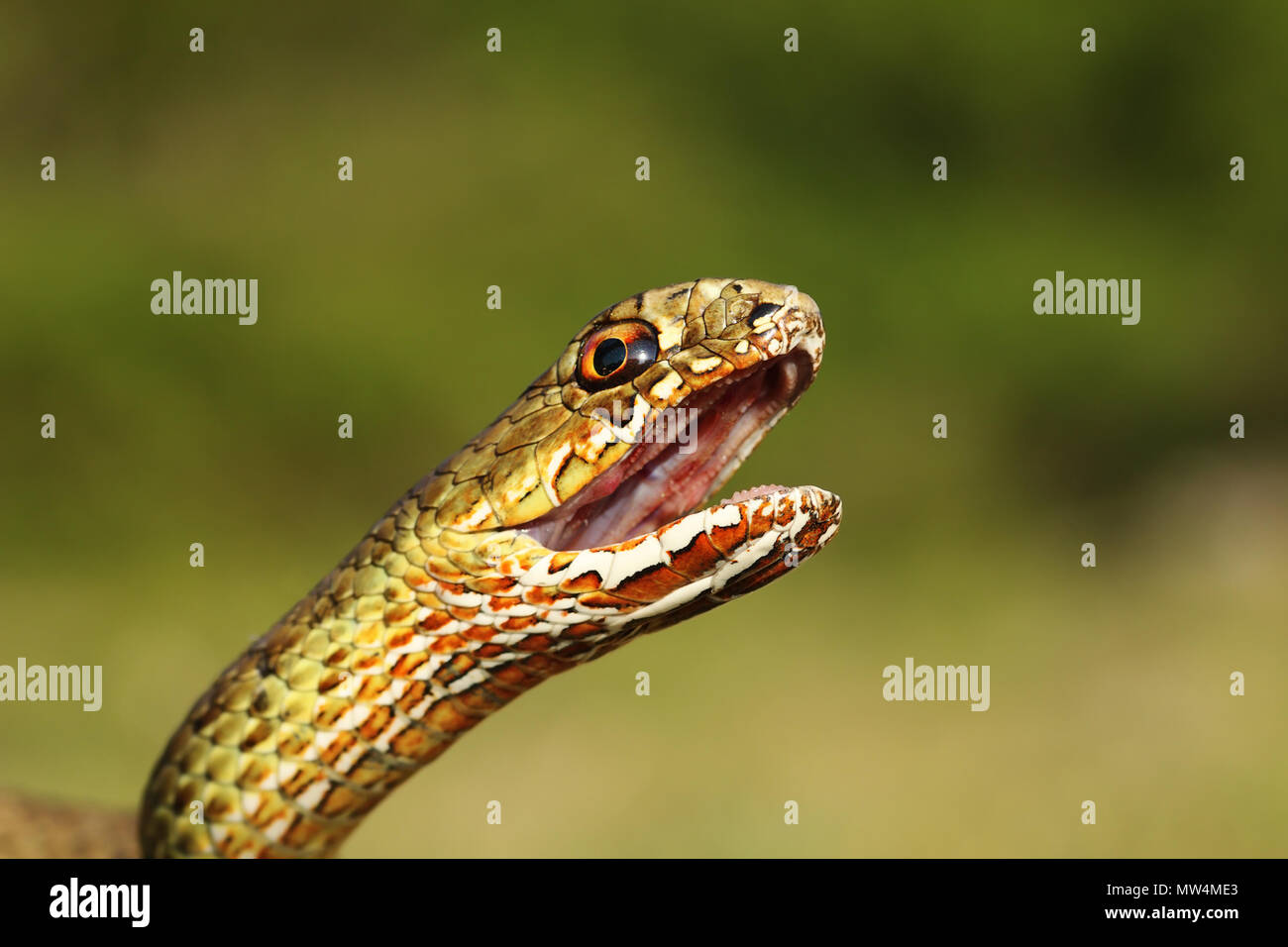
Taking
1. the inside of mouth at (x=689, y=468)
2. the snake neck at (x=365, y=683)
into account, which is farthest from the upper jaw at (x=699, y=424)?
the snake neck at (x=365, y=683)

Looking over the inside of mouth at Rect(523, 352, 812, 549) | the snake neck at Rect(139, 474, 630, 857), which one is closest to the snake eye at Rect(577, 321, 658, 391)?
the inside of mouth at Rect(523, 352, 812, 549)

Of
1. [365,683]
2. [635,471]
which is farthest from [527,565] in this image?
[365,683]

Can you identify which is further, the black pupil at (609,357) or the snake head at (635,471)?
the black pupil at (609,357)

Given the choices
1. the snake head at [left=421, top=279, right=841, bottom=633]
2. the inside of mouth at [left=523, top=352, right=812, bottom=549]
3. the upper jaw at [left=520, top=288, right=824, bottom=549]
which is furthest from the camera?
the inside of mouth at [left=523, top=352, right=812, bottom=549]

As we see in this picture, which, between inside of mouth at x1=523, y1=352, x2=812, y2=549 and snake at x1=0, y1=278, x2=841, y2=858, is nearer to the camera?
snake at x1=0, y1=278, x2=841, y2=858

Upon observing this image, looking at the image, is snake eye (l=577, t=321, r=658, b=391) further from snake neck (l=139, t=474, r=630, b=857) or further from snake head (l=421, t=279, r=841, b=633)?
snake neck (l=139, t=474, r=630, b=857)

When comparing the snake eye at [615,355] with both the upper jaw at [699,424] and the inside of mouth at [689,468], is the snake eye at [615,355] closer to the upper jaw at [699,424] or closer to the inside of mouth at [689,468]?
the upper jaw at [699,424]

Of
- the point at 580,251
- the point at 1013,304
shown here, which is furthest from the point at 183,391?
the point at 1013,304

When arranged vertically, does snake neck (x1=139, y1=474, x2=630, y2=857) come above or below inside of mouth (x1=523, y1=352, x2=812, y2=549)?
below
